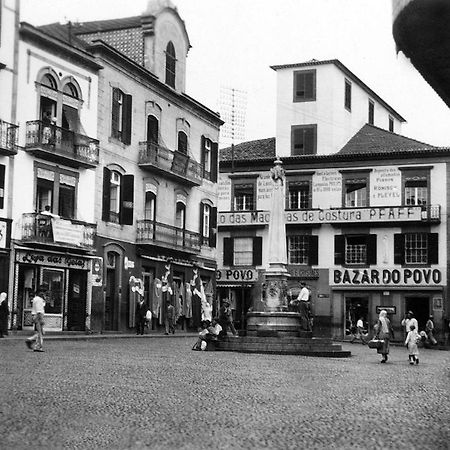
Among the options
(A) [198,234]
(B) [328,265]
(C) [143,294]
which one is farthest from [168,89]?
(B) [328,265]

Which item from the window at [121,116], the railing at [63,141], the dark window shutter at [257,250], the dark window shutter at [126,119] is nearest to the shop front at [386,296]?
the dark window shutter at [257,250]

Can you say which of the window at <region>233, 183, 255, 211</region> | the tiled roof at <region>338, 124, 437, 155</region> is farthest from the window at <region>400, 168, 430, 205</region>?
the window at <region>233, 183, 255, 211</region>

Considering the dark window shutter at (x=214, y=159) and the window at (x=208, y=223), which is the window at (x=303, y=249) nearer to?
the window at (x=208, y=223)

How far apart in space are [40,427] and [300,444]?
2.42 m

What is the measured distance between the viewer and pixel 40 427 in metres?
8.29

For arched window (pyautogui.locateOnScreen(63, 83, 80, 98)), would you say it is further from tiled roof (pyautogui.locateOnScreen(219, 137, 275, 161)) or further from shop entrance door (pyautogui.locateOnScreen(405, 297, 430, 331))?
shop entrance door (pyautogui.locateOnScreen(405, 297, 430, 331))

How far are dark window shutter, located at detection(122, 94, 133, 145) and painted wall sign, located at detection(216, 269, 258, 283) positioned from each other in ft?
48.3

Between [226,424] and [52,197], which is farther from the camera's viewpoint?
[52,197]

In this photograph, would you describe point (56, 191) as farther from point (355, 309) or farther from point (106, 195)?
point (355, 309)

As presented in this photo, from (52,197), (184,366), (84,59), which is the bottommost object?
(184,366)

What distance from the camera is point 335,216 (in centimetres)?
4791

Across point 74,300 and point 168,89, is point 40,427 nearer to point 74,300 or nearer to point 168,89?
point 74,300

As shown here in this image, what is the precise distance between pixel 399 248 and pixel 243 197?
9615mm

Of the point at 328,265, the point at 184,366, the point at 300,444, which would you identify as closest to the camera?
the point at 300,444
